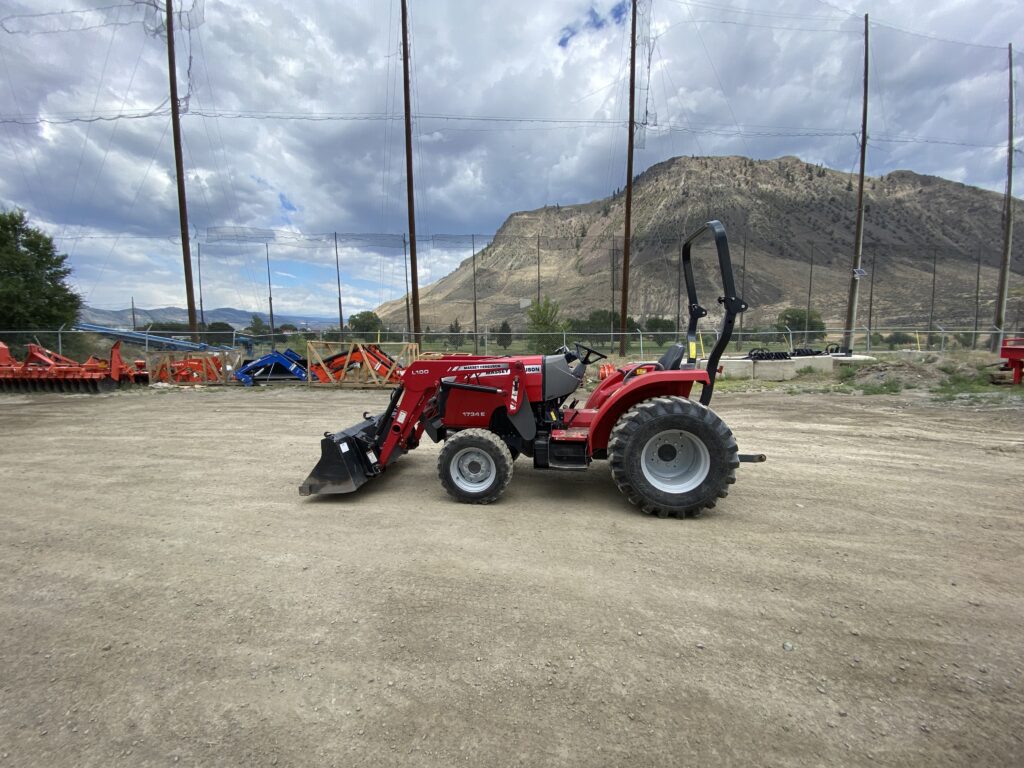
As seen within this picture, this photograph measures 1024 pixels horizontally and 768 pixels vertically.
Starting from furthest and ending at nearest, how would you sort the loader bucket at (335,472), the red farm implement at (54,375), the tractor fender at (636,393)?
1. the red farm implement at (54,375)
2. the loader bucket at (335,472)
3. the tractor fender at (636,393)

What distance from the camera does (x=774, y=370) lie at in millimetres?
14898

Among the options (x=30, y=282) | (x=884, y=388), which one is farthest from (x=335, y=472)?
(x=30, y=282)

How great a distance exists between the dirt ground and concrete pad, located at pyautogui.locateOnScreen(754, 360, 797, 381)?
10044 millimetres

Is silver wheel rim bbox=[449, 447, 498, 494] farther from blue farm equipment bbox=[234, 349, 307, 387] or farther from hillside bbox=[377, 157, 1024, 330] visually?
hillside bbox=[377, 157, 1024, 330]

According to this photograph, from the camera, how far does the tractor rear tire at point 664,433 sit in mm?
4090

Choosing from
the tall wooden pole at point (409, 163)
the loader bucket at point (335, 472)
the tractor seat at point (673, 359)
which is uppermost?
the tall wooden pole at point (409, 163)

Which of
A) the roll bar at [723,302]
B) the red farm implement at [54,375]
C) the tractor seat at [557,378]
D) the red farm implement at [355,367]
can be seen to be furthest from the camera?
the red farm implement at [355,367]

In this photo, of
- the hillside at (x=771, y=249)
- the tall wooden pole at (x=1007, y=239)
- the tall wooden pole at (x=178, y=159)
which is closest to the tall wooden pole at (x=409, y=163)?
the tall wooden pole at (x=178, y=159)

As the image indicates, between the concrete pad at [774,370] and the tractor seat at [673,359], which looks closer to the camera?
the tractor seat at [673,359]

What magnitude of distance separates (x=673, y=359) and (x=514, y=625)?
2939mm

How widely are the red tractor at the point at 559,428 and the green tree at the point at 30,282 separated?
24935mm

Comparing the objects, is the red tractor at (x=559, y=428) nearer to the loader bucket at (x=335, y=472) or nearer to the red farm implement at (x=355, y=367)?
the loader bucket at (x=335, y=472)

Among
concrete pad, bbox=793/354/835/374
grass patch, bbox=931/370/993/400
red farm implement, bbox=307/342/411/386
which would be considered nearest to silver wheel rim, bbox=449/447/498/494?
red farm implement, bbox=307/342/411/386

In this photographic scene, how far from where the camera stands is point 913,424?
806 centimetres
